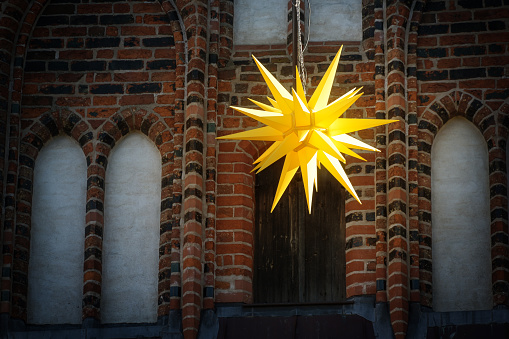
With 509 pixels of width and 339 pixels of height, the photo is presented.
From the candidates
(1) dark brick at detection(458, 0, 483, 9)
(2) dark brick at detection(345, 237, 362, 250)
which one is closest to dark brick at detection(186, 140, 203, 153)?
(2) dark brick at detection(345, 237, 362, 250)

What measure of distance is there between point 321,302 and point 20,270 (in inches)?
101

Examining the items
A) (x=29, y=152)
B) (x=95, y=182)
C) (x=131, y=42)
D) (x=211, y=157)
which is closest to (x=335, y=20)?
(x=211, y=157)

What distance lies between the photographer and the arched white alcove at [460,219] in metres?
11.9

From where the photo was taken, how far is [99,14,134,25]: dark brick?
510 inches

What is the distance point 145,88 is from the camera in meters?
12.7

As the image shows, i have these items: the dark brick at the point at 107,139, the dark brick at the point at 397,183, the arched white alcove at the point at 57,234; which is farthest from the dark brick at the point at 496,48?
the arched white alcove at the point at 57,234

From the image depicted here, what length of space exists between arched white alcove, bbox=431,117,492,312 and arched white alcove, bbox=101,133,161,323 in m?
2.38

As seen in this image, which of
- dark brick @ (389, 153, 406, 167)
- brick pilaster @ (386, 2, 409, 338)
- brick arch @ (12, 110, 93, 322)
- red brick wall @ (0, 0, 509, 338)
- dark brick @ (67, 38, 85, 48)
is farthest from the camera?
dark brick @ (67, 38, 85, 48)

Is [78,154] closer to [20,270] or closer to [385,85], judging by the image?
[20,270]

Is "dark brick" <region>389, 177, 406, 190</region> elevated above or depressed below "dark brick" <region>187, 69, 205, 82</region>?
below

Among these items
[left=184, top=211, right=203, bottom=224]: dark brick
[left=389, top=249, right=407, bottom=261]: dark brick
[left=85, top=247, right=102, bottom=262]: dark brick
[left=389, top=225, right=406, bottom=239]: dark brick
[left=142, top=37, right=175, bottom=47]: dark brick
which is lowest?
[left=389, top=249, right=407, bottom=261]: dark brick

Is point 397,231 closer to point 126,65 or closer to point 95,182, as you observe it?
point 95,182

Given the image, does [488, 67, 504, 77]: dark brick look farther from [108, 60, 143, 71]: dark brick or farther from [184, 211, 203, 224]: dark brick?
[108, 60, 143, 71]: dark brick

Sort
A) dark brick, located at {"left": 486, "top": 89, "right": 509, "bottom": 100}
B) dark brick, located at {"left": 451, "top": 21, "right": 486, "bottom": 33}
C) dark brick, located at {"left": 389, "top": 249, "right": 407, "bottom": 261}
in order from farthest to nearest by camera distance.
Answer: dark brick, located at {"left": 451, "top": 21, "right": 486, "bottom": 33}, dark brick, located at {"left": 486, "top": 89, "right": 509, "bottom": 100}, dark brick, located at {"left": 389, "top": 249, "right": 407, "bottom": 261}
